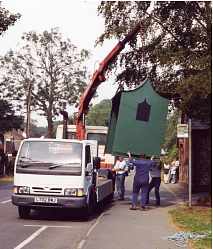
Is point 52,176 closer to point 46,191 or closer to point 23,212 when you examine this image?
point 46,191

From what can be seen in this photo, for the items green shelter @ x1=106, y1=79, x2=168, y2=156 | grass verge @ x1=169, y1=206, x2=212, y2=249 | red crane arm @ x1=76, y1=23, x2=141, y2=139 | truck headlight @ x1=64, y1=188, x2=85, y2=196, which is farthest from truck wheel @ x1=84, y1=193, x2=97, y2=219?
red crane arm @ x1=76, y1=23, x2=141, y2=139

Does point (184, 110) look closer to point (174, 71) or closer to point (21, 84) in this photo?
point (174, 71)

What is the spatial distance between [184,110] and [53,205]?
545cm

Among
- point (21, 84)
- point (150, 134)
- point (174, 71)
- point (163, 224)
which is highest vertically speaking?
point (21, 84)

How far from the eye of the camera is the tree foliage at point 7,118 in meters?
50.8

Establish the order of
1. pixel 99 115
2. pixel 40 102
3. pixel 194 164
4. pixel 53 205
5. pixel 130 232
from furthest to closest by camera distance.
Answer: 1. pixel 99 115
2. pixel 40 102
3. pixel 194 164
4. pixel 53 205
5. pixel 130 232

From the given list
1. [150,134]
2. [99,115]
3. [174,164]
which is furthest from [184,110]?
[99,115]

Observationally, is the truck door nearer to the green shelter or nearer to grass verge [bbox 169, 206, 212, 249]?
grass verge [bbox 169, 206, 212, 249]

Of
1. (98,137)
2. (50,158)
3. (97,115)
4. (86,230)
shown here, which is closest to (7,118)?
(98,137)

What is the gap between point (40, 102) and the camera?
245 feet

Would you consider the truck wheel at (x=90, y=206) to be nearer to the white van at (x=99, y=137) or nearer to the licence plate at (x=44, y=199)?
the licence plate at (x=44, y=199)

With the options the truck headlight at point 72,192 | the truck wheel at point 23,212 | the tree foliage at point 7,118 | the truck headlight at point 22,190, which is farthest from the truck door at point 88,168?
the tree foliage at point 7,118

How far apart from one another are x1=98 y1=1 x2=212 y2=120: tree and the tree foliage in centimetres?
3291

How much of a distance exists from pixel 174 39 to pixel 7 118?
34944 mm
